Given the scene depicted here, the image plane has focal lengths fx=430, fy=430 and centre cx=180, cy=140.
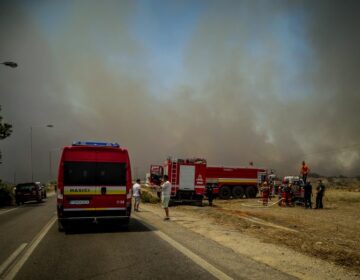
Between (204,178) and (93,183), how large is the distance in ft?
60.6

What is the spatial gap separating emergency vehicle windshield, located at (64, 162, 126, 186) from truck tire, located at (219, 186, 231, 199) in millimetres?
26040

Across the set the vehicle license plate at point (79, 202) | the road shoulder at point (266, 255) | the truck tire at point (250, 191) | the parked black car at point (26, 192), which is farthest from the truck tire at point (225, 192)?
the vehicle license plate at point (79, 202)

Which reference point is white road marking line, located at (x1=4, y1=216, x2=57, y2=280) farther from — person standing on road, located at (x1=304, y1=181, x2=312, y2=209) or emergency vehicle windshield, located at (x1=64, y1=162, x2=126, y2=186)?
person standing on road, located at (x1=304, y1=181, x2=312, y2=209)

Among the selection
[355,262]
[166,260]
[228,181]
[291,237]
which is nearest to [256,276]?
[166,260]

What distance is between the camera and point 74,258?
939cm

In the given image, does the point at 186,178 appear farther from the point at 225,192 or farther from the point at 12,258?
the point at 12,258

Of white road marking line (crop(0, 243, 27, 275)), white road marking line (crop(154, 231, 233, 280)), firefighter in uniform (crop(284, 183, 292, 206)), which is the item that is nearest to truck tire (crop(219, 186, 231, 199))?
firefighter in uniform (crop(284, 183, 292, 206))

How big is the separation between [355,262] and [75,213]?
8.58 m

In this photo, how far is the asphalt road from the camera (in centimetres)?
780

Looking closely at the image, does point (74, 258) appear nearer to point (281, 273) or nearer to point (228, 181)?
point (281, 273)

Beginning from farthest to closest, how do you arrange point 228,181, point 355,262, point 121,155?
point 228,181 → point 121,155 → point 355,262

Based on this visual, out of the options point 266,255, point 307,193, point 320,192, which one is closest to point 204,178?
point 307,193

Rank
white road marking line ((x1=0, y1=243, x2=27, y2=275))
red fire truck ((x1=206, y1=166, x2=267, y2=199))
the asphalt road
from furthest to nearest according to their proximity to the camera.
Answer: red fire truck ((x1=206, y1=166, x2=267, y2=199)) → white road marking line ((x1=0, y1=243, x2=27, y2=275)) → the asphalt road

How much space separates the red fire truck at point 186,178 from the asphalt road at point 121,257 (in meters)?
17.0
